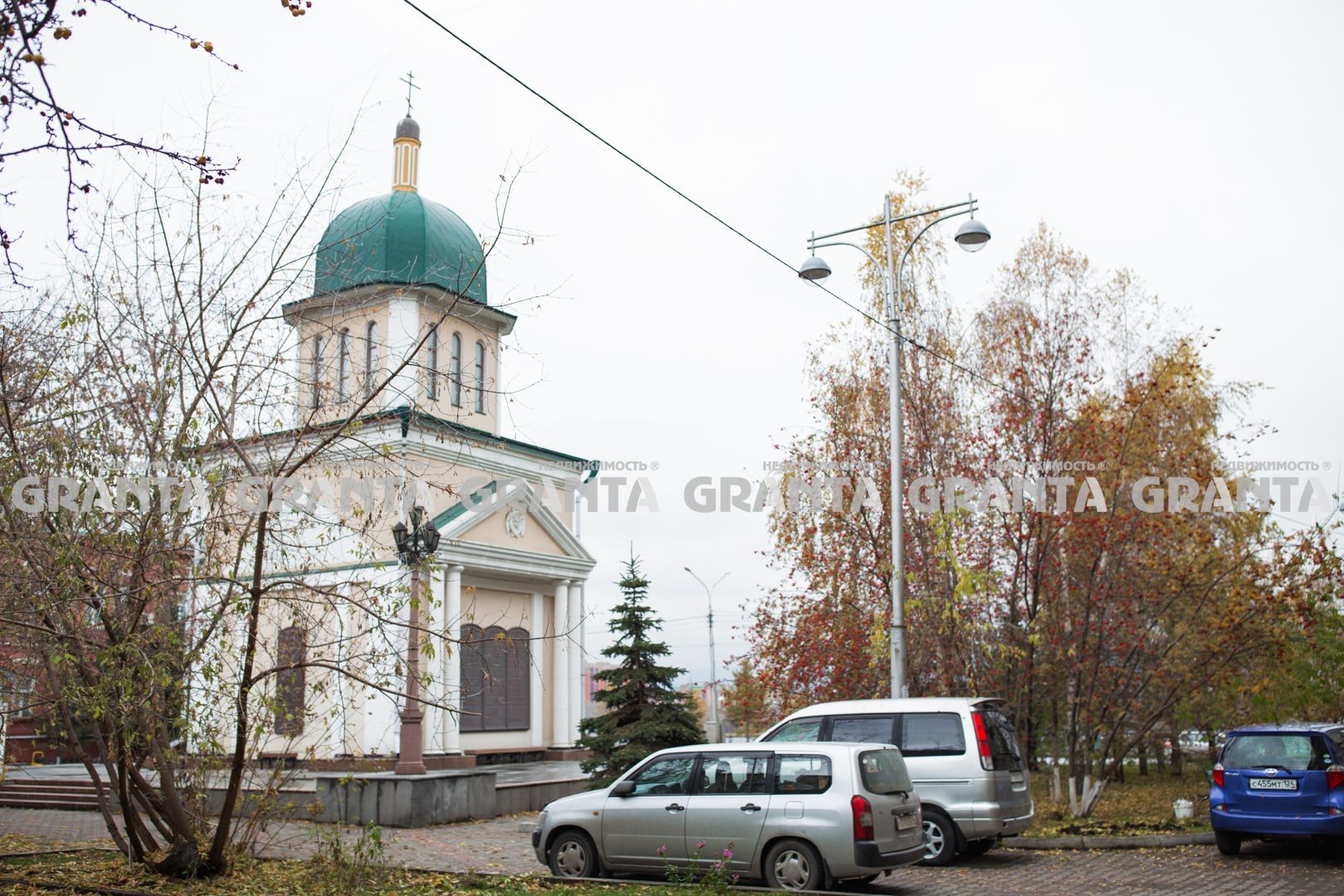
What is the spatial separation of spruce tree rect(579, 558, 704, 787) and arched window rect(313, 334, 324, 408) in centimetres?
839

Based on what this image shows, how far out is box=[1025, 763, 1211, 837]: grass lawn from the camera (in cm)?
1527

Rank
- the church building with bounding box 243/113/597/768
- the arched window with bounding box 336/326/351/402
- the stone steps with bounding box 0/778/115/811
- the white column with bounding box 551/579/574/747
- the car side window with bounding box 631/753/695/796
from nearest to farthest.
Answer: the arched window with bounding box 336/326/351/402 < the car side window with bounding box 631/753/695/796 < the stone steps with bounding box 0/778/115/811 < the church building with bounding box 243/113/597/768 < the white column with bounding box 551/579/574/747

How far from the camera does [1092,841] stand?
1420 cm

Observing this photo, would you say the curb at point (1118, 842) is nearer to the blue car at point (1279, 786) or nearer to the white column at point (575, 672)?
the blue car at point (1279, 786)

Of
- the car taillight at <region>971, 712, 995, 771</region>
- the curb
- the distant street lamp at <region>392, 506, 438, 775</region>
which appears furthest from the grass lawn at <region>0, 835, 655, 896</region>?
the curb

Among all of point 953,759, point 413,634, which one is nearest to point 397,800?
point 413,634

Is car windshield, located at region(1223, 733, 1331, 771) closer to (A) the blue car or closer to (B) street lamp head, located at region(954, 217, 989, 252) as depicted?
(A) the blue car

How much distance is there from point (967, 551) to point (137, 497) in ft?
44.0

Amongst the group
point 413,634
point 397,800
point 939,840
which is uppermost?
point 413,634

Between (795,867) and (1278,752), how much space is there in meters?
6.41

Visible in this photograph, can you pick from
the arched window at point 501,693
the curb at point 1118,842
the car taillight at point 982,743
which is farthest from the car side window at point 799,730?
the arched window at point 501,693

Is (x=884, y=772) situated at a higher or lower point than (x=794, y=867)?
higher

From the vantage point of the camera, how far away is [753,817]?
10.8m

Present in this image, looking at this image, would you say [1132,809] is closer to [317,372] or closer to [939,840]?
[939,840]
